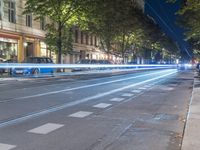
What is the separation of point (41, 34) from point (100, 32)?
10.5 m

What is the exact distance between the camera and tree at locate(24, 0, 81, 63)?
123ft

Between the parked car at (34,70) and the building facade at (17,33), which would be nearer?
the parked car at (34,70)

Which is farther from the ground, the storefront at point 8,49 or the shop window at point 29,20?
the shop window at point 29,20

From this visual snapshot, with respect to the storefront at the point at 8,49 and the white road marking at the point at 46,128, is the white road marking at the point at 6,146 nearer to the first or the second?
the white road marking at the point at 46,128

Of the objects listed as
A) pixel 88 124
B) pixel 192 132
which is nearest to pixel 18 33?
pixel 88 124

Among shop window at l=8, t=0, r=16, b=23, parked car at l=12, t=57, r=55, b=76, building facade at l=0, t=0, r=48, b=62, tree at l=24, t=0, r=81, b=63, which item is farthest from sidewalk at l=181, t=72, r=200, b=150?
shop window at l=8, t=0, r=16, b=23

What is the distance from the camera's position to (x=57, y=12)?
125ft

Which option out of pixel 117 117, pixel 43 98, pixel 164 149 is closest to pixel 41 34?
pixel 43 98

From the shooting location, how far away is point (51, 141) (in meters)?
7.07

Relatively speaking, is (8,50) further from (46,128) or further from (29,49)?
(46,128)

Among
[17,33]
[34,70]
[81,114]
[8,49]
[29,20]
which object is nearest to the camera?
[81,114]

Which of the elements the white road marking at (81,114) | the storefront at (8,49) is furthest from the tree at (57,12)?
the white road marking at (81,114)

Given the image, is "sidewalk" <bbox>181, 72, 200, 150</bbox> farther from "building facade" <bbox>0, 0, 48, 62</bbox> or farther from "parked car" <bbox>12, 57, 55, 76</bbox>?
"building facade" <bbox>0, 0, 48, 62</bbox>

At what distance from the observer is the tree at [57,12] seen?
37562 mm
